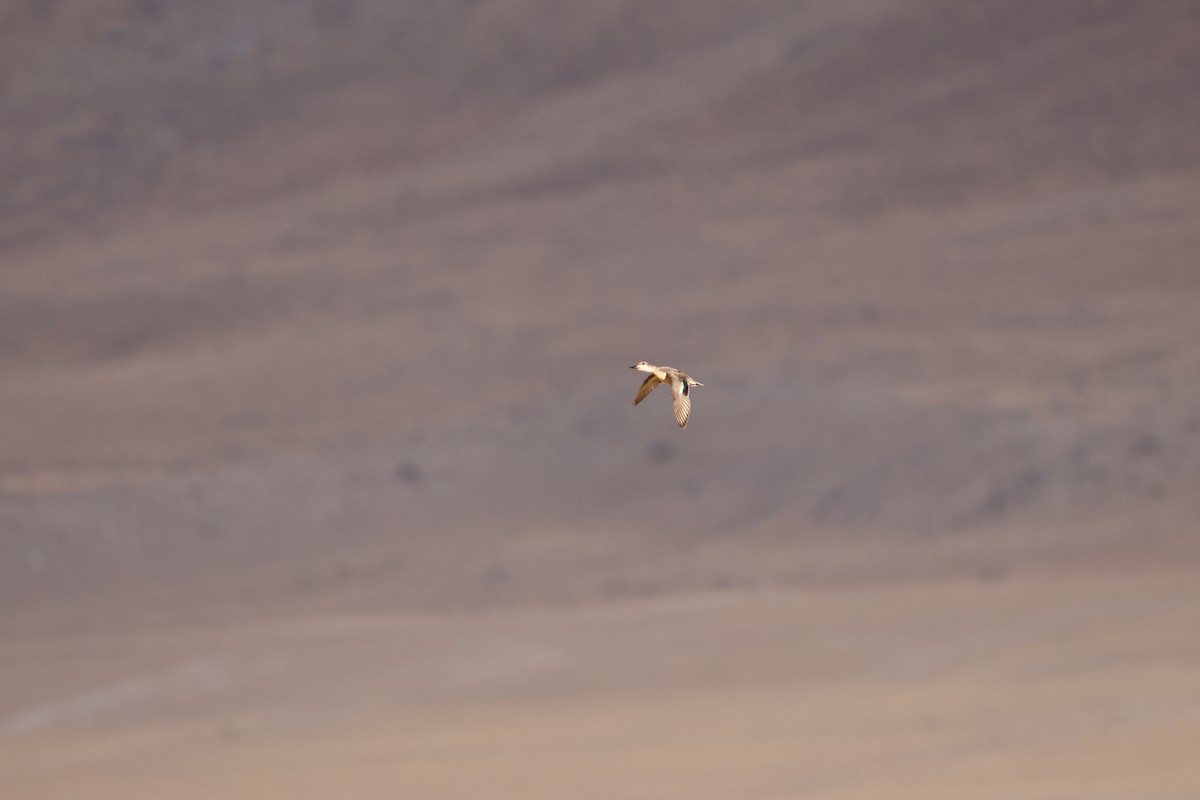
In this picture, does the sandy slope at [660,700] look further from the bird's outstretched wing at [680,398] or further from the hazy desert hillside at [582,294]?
the bird's outstretched wing at [680,398]

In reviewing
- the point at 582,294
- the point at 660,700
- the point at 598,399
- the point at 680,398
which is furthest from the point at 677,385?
the point at 582,294

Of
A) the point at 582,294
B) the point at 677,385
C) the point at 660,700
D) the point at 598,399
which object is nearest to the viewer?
the point at 677,385

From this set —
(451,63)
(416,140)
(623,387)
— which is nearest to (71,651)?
(623,387)

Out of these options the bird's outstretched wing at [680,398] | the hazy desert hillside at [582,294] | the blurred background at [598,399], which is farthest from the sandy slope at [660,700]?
the bird's outstretched wing at [680,398]

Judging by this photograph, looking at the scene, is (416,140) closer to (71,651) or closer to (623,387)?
(623,387)

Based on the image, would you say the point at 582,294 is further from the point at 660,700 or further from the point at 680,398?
the point at 680,398

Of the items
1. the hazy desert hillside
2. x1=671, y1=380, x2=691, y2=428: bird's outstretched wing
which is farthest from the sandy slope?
x1=671, y1=380, x2=691, y2=428: bird's outstretched wing

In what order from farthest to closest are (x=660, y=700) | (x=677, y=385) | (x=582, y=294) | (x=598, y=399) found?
(x=582, y=294) → (x=598, y=399) → (x=660, y=700) → (x=677, y=385)
